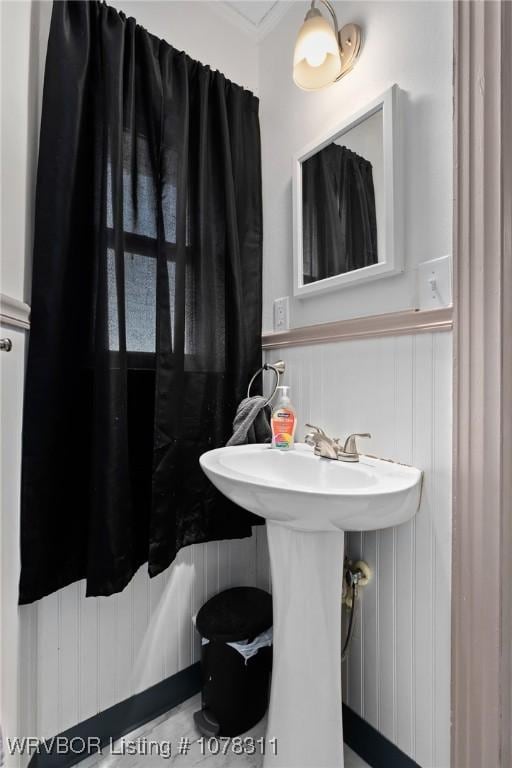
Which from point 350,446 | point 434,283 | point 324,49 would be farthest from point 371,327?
point 324,49

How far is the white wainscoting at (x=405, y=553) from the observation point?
0.89 meters

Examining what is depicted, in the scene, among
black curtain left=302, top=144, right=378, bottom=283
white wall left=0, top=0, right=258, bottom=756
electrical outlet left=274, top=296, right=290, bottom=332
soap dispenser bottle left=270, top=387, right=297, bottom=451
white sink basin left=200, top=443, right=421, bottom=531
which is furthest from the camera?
electrical outlet left=274, top=296, right=290, bottom=332

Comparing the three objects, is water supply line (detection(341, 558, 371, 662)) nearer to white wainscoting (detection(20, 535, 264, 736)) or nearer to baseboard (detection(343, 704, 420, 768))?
baseboard (detection(343, 704, 420, 768))

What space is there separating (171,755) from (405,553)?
900mm

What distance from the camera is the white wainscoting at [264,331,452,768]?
0.89 m

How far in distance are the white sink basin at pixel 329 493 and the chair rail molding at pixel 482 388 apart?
0.48 ft

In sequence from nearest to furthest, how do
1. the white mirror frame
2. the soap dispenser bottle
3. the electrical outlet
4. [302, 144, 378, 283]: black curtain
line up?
the white mirror frame < [302, 144, 378, 283]: black curtain < the soap dispenser bottle < the electrical outlet

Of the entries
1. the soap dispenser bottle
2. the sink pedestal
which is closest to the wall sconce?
the soap dispenser bottle

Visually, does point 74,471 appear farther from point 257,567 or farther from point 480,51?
point 480,51

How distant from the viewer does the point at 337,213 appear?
1191 millimetres

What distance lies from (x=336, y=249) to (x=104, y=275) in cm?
69

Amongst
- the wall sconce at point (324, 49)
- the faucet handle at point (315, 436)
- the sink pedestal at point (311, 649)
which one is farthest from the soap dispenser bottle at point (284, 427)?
the wall sconce at point (324, 49)

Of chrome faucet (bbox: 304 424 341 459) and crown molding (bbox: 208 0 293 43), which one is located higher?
crown molding (bbox: 208 0 293 43)

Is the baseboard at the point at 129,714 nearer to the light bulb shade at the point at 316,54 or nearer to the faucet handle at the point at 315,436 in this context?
the faucet handle at the point at 315,436
